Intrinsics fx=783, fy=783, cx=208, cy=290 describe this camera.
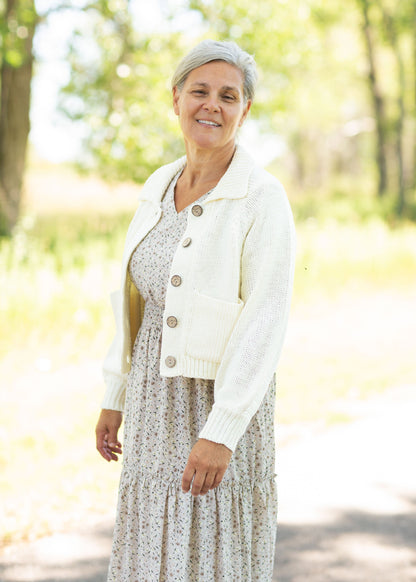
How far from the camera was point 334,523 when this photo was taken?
14.8 ft

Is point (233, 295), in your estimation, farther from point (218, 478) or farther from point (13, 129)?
point (13, 129)

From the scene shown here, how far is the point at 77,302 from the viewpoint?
313 inches

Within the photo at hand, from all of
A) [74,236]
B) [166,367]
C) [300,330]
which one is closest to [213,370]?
[166,367]

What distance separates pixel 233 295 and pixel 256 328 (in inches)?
5.3

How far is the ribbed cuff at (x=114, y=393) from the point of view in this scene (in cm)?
290

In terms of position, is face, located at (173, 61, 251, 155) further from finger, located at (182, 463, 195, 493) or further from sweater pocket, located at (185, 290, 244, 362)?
finger, located at (182, 463, 195, 493)

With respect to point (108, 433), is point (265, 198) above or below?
above

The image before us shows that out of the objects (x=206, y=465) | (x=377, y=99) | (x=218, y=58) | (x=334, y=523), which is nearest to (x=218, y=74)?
(x=218, y=58)

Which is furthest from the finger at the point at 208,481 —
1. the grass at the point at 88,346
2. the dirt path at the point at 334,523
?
the grass at the point at 88,346

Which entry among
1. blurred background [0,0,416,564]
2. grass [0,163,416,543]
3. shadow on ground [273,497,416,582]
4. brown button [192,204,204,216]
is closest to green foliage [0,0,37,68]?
blurred background [0,0,416,564]

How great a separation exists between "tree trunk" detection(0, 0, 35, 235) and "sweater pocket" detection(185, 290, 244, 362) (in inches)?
395

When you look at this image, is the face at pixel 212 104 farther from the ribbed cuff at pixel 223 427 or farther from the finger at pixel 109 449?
→ the finger at pixel 109 449

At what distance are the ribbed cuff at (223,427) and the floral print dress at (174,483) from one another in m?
0.22

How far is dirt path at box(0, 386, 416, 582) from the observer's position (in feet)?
12.9
